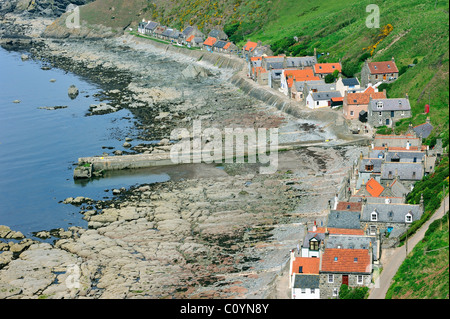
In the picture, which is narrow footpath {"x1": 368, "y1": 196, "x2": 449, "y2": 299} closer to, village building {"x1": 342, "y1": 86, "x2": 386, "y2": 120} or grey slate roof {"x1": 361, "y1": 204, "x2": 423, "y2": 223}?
grey slate roof {"x1": 361, "y1": 204, "x2": 423, "y2": 223}

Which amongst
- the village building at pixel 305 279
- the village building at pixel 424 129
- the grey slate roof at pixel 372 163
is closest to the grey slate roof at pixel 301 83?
the village building at pixel 424 129

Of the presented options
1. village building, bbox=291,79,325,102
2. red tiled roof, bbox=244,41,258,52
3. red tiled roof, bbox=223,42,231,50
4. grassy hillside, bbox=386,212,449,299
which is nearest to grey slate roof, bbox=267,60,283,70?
village building, bbox=291,79,325,102

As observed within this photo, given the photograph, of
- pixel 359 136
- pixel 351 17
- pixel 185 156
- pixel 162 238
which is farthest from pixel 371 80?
pixel 162 238

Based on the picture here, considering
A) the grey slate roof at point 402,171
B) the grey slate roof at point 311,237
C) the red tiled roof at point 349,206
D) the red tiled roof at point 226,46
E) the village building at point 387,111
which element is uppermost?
the red tiled roof at point 226,46

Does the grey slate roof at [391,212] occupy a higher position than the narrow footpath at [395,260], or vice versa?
the grey slate roof at [391,212]

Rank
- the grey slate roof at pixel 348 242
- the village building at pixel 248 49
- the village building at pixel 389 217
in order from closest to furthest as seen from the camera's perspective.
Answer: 1. the grey slate roof at pixel 348 242
2. the village building at pixel 389 217
3. the village building at pixel 248 49

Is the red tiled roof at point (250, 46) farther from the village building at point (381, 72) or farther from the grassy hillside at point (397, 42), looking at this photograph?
the village building at point (381, 72)

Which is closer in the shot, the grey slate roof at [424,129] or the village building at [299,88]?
the grey slate roof at [424,129]
